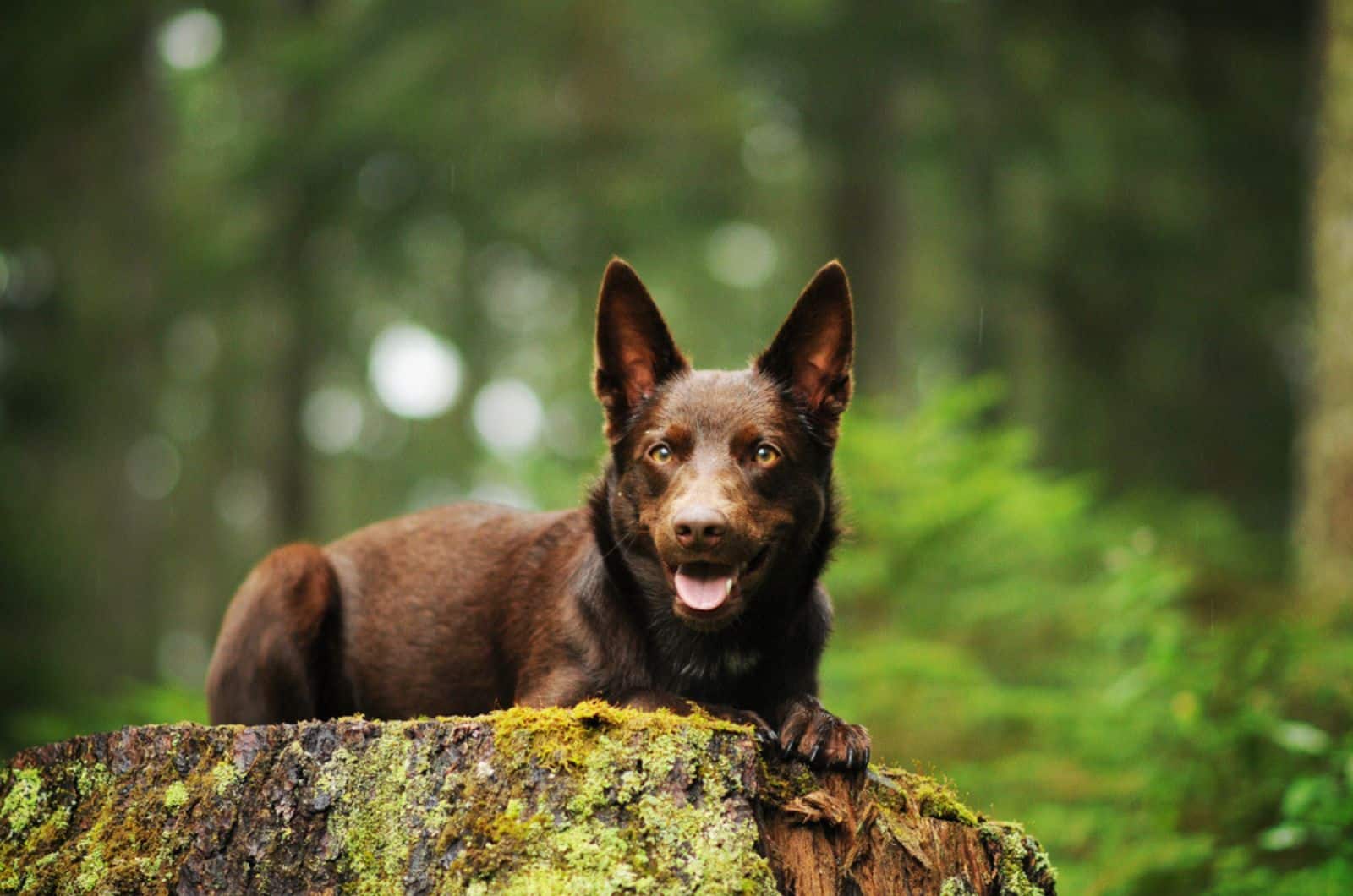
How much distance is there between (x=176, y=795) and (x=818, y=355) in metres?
2.54

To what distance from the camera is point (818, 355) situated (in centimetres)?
475

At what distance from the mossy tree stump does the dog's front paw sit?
44mm

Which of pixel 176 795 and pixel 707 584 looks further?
pixel 707 584

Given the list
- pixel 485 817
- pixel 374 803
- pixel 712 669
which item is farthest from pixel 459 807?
pixel 712 669

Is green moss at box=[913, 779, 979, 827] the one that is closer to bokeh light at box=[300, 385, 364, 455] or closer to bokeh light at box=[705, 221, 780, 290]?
bokeh light at box=[705, 221, 780, 290]

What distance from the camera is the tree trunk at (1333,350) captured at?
29.4ft

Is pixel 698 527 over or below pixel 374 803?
over

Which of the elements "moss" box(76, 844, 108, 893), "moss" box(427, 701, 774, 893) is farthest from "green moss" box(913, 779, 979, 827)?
"moss" box(76, 844, 108, 893)

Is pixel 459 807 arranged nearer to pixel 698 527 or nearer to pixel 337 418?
pixel 698 527

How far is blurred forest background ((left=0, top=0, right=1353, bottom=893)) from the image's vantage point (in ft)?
28.2

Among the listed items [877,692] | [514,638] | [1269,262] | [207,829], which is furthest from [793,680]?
[1269,262]

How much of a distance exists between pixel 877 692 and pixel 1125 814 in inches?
65.4

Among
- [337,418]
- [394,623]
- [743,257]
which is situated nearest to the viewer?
[394,623]

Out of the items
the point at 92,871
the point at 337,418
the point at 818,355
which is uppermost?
the point at 337,418
